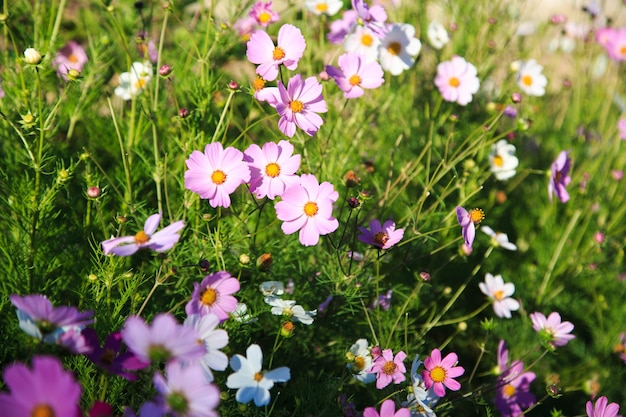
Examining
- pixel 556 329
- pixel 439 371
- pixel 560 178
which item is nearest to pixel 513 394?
pixel 556 329

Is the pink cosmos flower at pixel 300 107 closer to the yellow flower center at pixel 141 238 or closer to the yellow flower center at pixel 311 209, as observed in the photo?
the yellow flower center at pixel 311 209

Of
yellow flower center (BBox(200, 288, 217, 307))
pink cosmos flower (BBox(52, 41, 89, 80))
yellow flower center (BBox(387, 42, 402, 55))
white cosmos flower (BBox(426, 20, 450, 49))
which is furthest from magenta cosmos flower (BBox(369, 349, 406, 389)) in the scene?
pink cosmos flower (BBox(52, 41, 89, 80))

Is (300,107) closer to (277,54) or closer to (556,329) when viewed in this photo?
(277,54)

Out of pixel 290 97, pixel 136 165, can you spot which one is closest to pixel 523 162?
pixel 290 97

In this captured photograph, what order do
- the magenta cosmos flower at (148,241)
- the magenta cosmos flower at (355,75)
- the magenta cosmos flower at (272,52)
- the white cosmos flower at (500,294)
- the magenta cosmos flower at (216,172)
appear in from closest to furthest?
the magenta cosmos flower at (148,241)
the magenta cosmos flower at (216,172)
the magenta cosmos flower at (272,52)
the magenta cosmos flower at (355,75)
the white cosmos flower at (500,294)

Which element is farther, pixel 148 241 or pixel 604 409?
pixel 604 409

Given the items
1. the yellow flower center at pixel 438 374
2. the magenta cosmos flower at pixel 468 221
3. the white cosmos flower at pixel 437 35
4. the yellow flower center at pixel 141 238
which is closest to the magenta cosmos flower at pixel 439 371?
the yellow flower center at pixel 438 374

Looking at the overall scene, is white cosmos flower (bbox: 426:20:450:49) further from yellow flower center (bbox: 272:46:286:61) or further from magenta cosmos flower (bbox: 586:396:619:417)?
magenta cosmos flower (bbox: 586:396:619:417)
